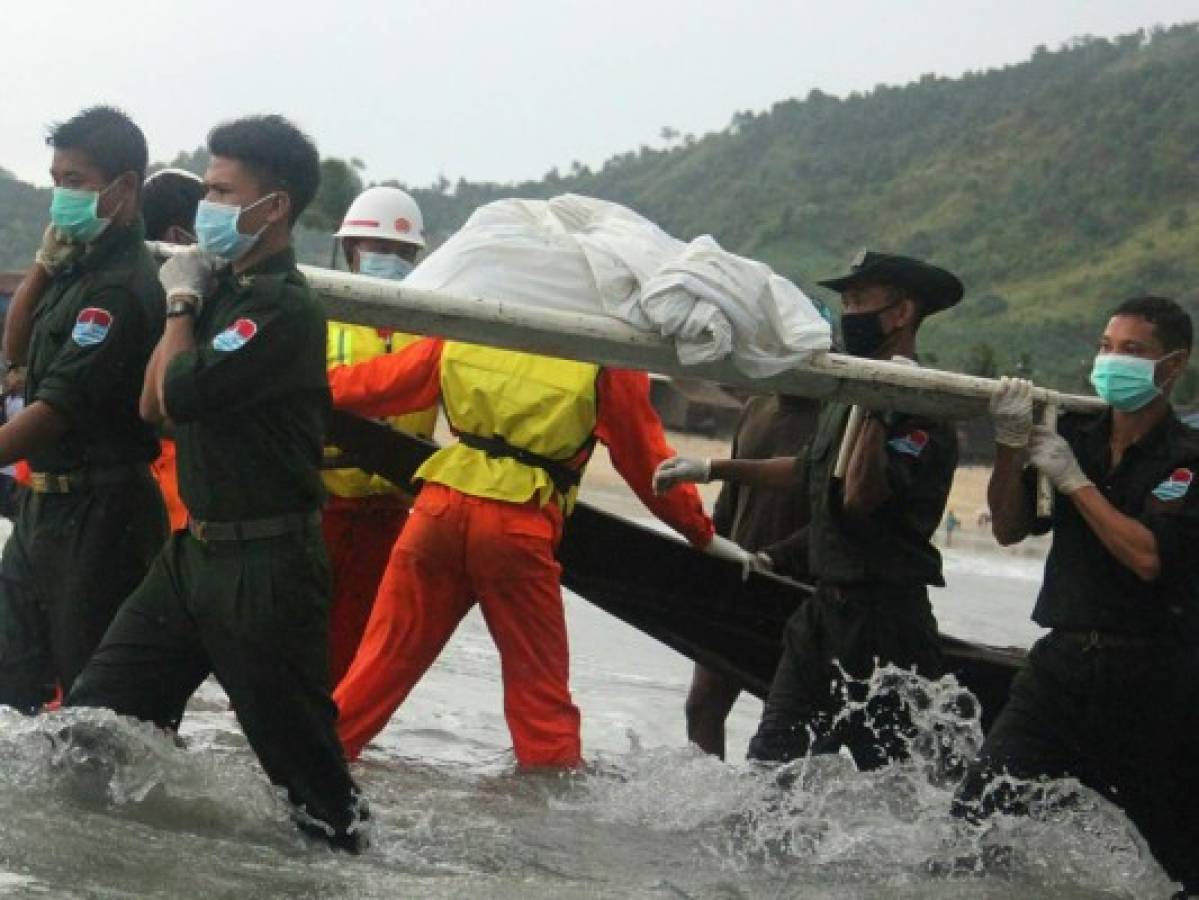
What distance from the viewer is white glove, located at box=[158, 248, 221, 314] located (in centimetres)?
531

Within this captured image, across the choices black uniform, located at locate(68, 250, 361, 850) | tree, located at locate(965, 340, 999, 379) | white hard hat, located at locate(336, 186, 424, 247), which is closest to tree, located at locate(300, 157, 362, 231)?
tree, located at locate(965, 340, 999, 379)

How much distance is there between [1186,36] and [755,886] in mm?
121677

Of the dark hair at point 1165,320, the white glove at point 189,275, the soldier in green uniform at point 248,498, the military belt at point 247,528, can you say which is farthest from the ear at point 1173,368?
the white glove at point 189,275

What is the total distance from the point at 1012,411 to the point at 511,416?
1.71m

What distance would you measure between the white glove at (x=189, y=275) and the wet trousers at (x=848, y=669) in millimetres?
2174

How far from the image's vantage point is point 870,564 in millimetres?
6418

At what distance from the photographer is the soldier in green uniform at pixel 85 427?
19.4 feet

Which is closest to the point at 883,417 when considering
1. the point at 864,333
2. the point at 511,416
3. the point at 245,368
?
the point at 864,333

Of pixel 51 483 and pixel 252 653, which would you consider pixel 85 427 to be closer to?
pixel 51 483

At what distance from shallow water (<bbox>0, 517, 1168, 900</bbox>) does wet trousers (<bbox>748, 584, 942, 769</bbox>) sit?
0.30 feet

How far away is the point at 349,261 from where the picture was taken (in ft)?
27.5

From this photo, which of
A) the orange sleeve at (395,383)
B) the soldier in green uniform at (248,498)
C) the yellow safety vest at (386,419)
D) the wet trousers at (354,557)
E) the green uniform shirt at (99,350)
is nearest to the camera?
the soldier in green uniform at (248,498)

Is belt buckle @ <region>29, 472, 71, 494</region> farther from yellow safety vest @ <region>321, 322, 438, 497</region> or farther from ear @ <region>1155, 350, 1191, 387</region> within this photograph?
ear @ <region>1155, 350, 1191, 387</region>

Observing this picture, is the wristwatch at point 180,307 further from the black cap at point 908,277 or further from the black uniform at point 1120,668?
the black uniform at point 1120,668
